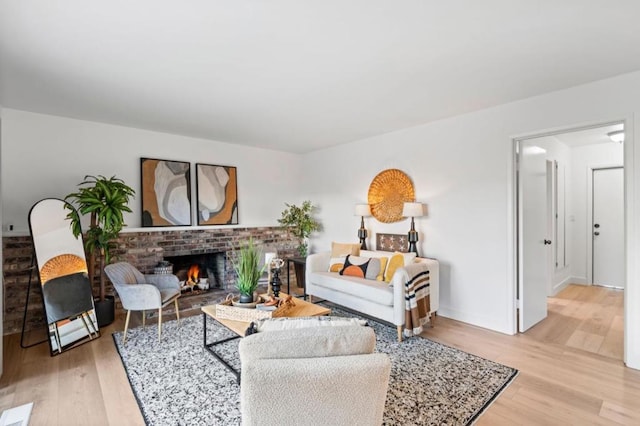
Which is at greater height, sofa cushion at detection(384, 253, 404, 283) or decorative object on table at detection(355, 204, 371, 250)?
decorative object on table at detection(355, 204, 371, 250)

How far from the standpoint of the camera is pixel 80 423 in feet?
6.45

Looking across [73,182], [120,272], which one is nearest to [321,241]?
[120,272]

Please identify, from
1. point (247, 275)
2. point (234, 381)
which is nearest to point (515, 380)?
point (234, 381)

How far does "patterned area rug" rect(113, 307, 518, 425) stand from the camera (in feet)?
6.61

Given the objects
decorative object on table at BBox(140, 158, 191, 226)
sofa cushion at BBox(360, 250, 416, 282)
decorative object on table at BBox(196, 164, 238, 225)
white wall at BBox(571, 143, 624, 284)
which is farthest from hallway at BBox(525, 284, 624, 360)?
decorative object on table at BBox(140, 158, 191, 226)

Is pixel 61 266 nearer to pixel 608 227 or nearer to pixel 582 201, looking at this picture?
pixel 582 201

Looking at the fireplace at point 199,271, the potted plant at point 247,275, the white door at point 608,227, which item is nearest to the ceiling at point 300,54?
the potted plant at point 247,275

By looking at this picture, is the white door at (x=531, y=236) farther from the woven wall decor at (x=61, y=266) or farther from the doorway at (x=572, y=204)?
the woven wall decor at (x=61, y=266)

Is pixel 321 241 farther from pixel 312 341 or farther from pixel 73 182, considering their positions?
pixel 312 341

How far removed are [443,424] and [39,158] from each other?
4.80 meters

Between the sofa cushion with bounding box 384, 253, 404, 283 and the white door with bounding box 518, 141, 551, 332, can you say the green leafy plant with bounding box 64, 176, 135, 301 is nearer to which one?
the sofa cushion with bounding box 384, 253, 404, 283

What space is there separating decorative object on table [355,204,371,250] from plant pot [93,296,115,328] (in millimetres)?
3307

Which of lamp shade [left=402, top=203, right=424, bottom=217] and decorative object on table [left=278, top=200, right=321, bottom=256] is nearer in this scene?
lamp shade [left=402, top=203, right=424, bottom=217]

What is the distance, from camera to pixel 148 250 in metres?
4.29
